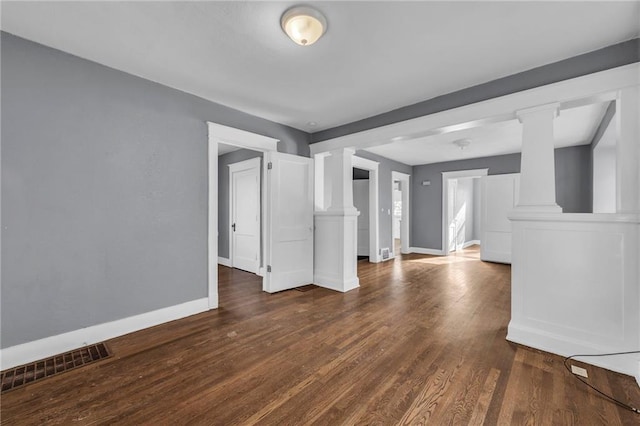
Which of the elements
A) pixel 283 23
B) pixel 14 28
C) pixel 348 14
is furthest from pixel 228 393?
pixel 14 28

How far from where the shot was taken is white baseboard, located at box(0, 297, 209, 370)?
2.06m

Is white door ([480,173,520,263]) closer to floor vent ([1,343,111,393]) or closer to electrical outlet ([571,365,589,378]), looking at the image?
electrical outlet ([571,365,589,378])

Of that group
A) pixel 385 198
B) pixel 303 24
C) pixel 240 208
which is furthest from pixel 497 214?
pixel 303 24

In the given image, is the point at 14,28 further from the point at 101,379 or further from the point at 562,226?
the point at 562,226

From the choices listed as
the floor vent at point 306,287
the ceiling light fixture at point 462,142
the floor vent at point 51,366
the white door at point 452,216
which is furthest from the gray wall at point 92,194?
the white door at point 452,216

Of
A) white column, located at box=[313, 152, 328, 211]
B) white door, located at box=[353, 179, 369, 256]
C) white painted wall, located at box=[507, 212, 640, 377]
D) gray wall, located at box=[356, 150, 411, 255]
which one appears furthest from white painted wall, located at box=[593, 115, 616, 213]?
white column, located at box=[313, 152, 328, 211]

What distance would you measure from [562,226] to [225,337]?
10.2 feet

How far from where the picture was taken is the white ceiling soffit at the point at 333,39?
1.82 meters

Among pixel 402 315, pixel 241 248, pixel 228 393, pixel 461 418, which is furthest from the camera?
pixel 241 248

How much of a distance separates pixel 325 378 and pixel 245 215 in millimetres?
3922

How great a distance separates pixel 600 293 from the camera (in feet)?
6.96

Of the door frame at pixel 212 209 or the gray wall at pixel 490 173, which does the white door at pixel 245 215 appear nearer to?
the door frame at pixel 212 209

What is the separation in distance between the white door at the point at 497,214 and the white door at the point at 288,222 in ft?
15.3

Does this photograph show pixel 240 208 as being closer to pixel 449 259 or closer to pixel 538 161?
pixel 538 161
